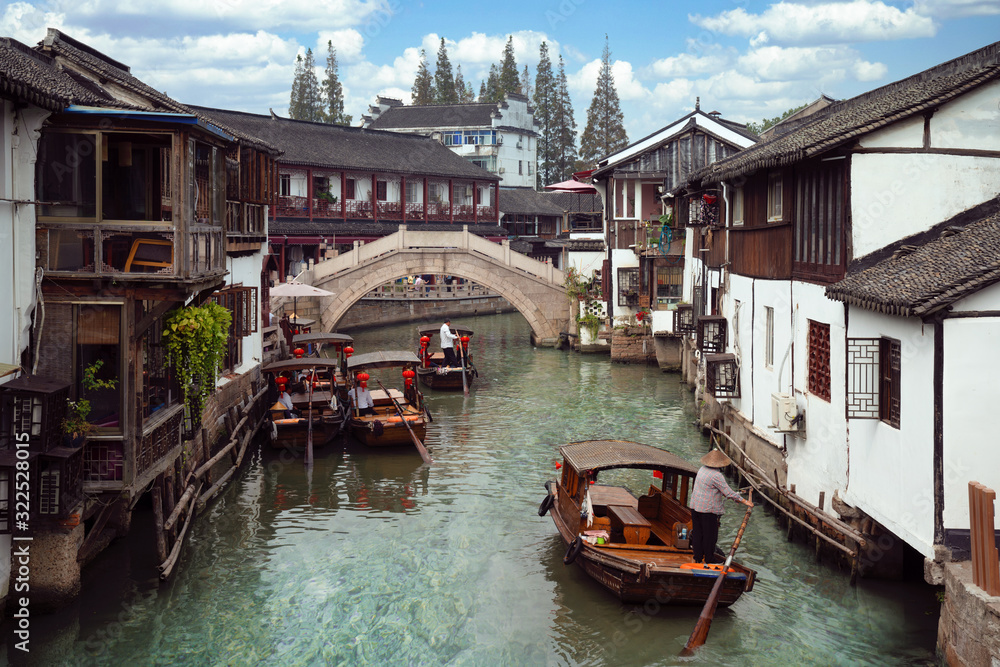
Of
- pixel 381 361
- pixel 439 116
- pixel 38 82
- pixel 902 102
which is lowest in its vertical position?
pixel 381 361

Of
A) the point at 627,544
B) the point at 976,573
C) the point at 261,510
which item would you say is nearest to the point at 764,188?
the point at 627,544

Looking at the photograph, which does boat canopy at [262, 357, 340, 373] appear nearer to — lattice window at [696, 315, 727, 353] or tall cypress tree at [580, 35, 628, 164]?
lattice window at [696, 315, 727, 353]

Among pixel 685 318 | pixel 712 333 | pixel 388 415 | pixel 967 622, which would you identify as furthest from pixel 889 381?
pixel 685 318

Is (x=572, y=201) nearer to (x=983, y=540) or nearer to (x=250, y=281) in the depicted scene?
(x=250, y=281)

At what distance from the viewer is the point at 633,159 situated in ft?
110

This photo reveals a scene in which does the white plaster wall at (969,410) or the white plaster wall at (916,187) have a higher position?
the white plaster wall at (916,187)

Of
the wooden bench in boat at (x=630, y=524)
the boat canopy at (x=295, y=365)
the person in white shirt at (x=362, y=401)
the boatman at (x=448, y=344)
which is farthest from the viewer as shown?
the boatman at (x=448, y=344)

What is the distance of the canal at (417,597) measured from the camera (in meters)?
10.6

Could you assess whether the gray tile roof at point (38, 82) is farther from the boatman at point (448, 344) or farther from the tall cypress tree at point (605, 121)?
the tall cypress tree at point (605, 121)

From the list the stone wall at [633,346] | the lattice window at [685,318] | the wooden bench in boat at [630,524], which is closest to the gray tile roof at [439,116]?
the stone wall at [633,346]

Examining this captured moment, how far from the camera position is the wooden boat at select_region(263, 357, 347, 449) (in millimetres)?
19359

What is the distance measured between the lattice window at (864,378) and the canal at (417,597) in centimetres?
236

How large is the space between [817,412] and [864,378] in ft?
6.88

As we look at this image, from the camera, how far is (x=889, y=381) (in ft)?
34.3
